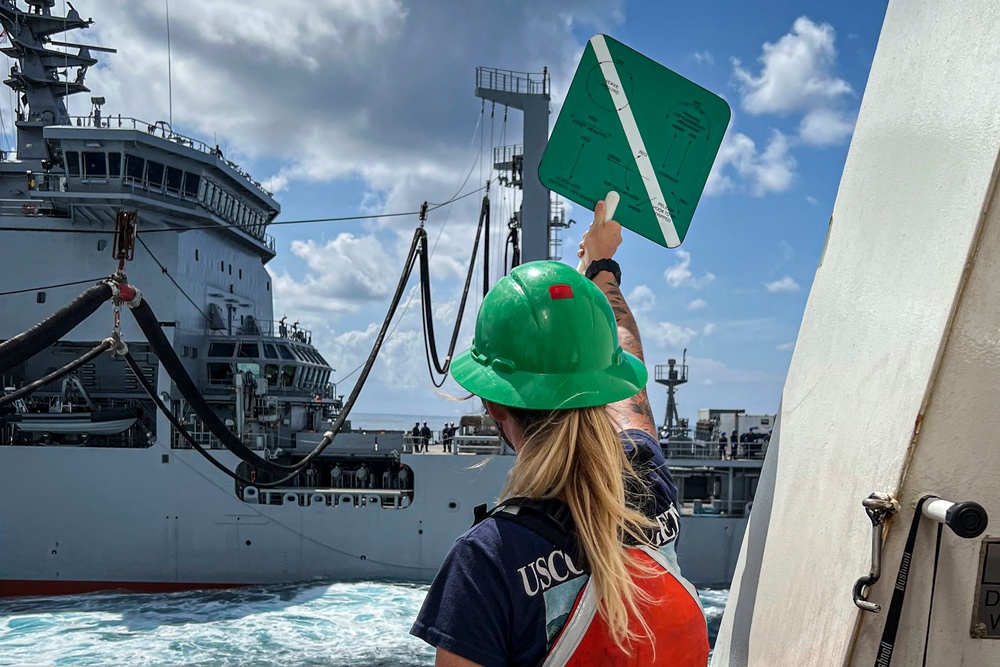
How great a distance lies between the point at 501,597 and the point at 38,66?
68.2 ft

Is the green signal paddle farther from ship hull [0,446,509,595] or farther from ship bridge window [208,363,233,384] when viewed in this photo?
ship bridge window [208,363,233,384]

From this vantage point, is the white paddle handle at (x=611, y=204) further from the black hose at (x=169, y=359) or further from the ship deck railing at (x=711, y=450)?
the ship deck railing at (x=711, y=450)

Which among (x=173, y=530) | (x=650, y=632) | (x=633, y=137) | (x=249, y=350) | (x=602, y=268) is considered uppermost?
(x=249, y=350)

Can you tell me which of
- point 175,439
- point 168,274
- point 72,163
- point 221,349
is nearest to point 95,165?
point 72,163

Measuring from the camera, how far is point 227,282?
55.0 ft

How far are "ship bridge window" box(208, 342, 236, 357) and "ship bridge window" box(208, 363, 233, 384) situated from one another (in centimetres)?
23

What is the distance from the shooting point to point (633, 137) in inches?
61.6

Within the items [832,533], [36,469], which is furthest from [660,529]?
[36,469]

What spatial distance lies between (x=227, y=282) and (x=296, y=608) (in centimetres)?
851

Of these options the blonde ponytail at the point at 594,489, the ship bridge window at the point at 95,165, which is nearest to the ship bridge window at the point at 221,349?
the ship bridge window at the point at 95,165

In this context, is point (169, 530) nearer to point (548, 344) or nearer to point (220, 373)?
point (220, 373)

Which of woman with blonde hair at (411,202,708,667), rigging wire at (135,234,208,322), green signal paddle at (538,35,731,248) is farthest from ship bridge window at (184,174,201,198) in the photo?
woman with blonde hair at (411,202,708,667)

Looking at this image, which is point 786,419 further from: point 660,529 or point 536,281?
point 536,281

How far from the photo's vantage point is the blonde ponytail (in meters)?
0.80
